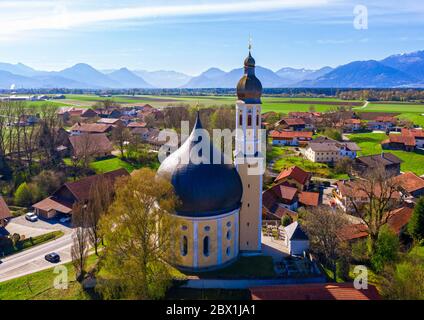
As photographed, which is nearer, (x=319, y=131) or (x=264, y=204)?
(x=264, y=204)

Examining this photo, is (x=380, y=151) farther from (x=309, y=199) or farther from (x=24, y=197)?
(x=24, y=197)

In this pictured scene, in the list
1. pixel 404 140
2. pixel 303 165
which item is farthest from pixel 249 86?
pixel 404 140

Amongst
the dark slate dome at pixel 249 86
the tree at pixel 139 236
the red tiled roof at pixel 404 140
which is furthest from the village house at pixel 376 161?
the tree at pixel 139 236

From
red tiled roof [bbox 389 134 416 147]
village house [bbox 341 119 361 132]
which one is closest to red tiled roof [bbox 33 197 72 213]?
red tiled roof [bbox 389 134 416 147]

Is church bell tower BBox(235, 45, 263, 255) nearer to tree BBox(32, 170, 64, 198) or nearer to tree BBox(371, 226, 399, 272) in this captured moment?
tree BBox(371, 226, 399, 272)

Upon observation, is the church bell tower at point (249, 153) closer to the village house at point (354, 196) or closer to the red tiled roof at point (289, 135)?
the village house at point (354, 196)
